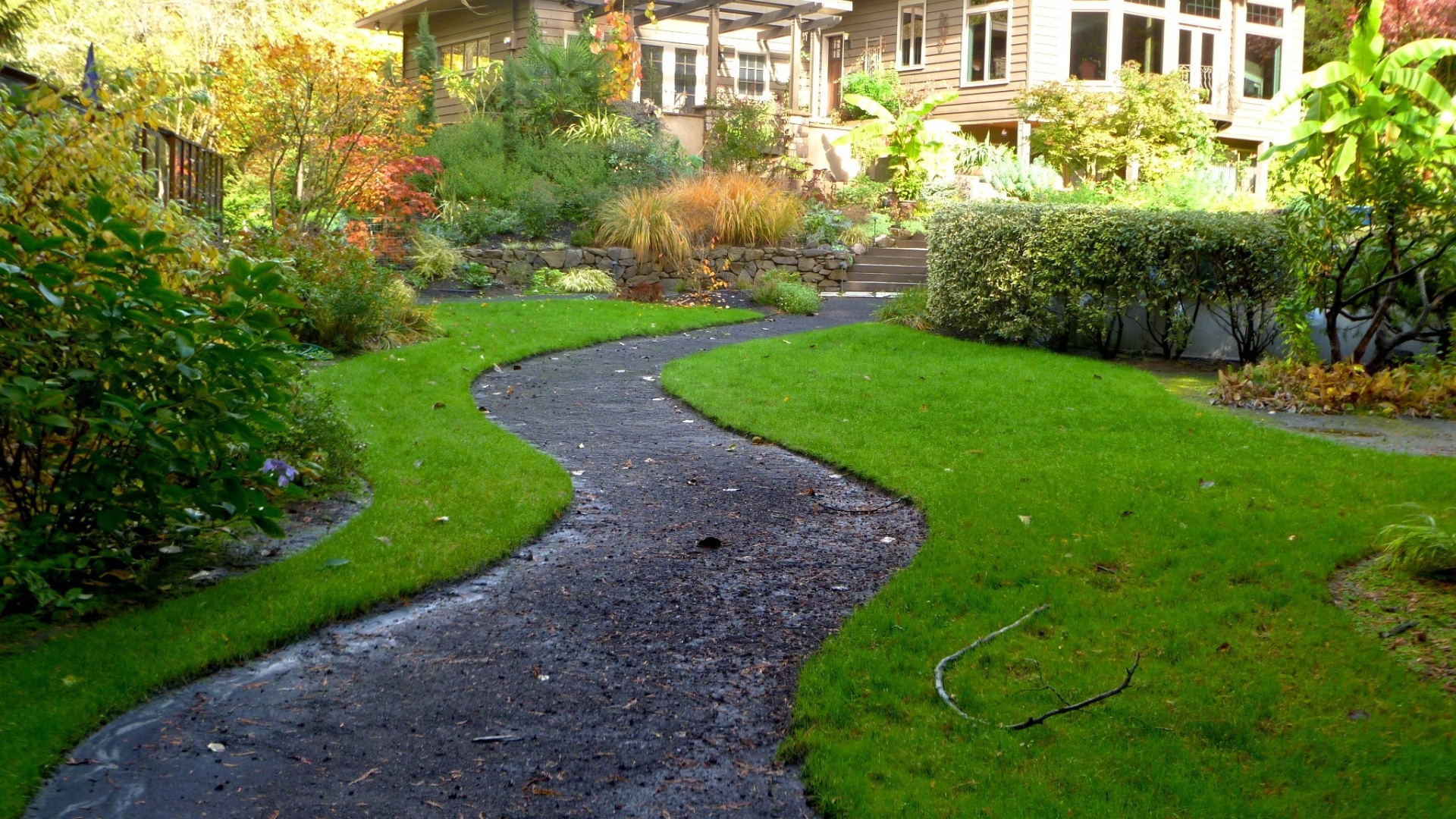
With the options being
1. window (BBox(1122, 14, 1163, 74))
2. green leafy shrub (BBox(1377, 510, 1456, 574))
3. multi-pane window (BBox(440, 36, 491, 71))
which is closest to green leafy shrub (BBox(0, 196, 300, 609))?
green leafy shrub (BBox(1377, 510, 1456, 574))

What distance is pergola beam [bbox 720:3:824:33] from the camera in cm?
2611

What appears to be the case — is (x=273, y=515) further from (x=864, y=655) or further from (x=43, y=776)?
(x=864, y=655)

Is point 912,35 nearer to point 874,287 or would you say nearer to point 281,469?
point 874,287

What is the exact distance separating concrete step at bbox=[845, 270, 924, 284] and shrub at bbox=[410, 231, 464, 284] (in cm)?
638

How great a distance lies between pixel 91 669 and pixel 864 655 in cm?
259

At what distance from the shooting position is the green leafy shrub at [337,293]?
10.5 meters

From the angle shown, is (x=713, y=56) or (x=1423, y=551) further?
(x=713, y=56)

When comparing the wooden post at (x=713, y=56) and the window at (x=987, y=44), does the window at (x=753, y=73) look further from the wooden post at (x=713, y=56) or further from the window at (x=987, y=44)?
the window at (x=987, y=44)

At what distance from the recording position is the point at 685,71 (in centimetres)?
2975

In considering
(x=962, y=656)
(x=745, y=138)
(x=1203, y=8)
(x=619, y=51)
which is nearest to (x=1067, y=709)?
(x=962, y=656)

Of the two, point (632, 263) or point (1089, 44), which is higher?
point (1089, 44)

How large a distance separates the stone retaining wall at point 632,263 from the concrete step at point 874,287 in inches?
19.2

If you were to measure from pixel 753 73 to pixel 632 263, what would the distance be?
1461 centimetres

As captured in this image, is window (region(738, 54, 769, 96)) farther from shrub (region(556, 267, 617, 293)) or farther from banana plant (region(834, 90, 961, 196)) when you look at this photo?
shrub (region(556, 267, 617, 293))
